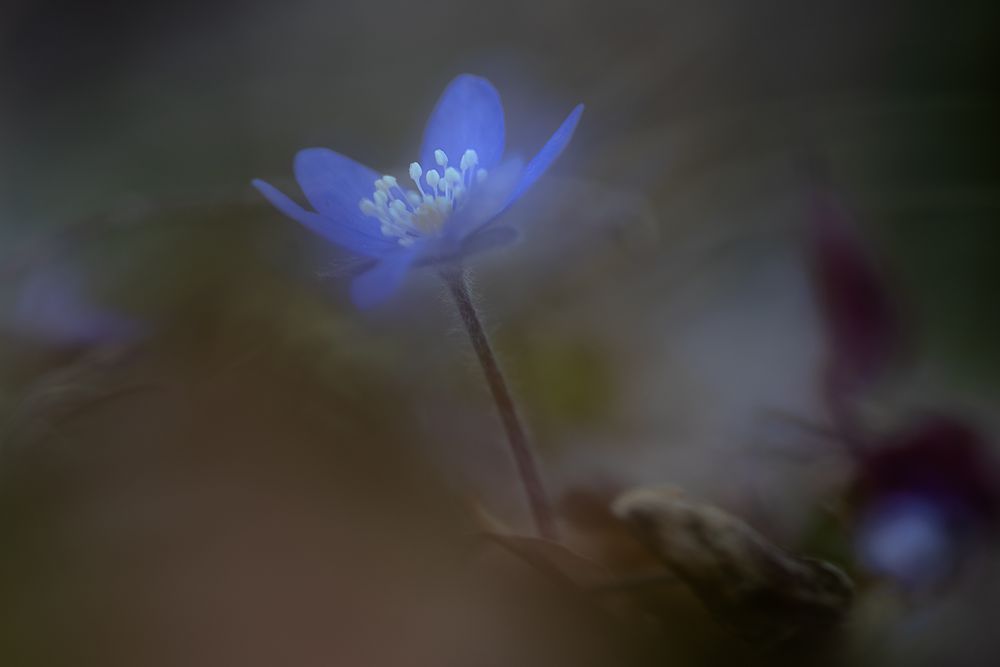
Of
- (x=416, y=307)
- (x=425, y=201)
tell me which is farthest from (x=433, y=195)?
(x=416, y=307)

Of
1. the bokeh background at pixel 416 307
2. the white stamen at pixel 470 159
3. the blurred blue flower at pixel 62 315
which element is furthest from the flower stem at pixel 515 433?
the blurred blue flower at pixel 62 315

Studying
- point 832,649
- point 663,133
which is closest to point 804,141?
point 663,133

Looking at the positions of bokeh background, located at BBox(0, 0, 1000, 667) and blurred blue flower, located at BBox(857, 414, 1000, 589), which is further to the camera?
blurred blue flower, located at BBox(857, 414, 1000, 589)

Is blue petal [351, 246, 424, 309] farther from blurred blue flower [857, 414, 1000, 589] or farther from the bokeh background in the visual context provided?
blurred blue flower [857, 414, 1000, 589]

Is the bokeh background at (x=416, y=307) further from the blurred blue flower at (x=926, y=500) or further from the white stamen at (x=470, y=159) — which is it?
the white stamen at (x=470, y=159)

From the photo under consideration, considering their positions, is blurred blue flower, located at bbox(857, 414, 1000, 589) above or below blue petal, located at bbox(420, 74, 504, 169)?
below

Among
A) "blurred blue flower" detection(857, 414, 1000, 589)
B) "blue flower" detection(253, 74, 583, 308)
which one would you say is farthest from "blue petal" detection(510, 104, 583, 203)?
"blurred blue flower" detection(857, 414, 1000, 589)
